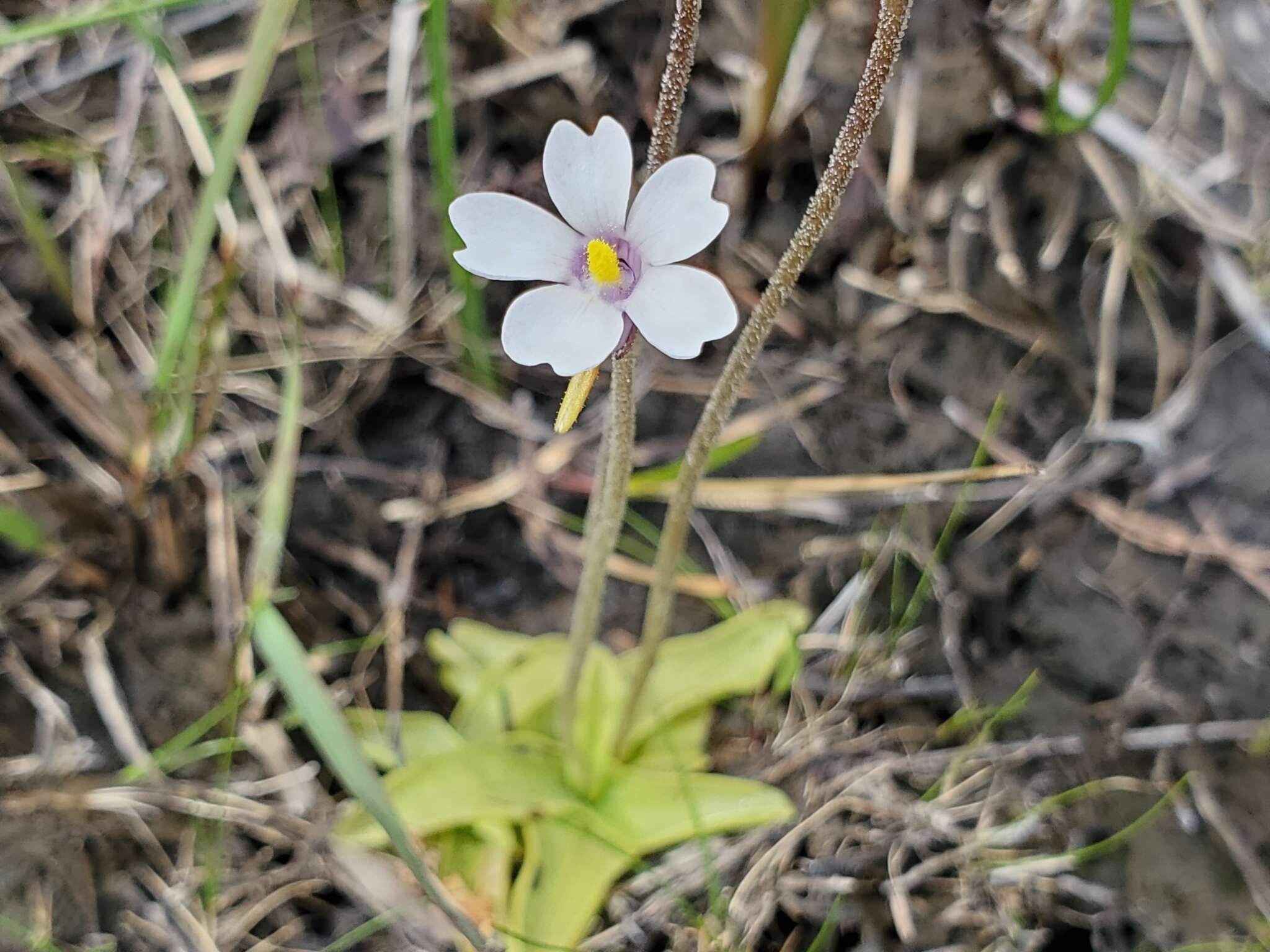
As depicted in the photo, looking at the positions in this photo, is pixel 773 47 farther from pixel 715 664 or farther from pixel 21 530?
pixel 21 530

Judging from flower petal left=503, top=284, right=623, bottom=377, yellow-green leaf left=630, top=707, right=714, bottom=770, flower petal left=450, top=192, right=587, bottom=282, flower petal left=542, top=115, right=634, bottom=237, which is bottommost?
yellow-green leaf left=630, top=707, right=714, bottom=770

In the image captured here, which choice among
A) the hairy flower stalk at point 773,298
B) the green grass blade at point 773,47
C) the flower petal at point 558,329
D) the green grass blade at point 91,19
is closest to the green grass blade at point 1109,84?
the green grass blade at point 773,47

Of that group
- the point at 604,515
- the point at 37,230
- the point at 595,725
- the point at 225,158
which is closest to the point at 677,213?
the point at 604,515

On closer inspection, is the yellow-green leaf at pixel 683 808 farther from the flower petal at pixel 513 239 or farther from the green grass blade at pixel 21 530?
the green grass blade at pixel 21 530

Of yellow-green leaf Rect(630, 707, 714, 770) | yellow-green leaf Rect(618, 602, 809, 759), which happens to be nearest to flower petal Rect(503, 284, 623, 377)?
yellow-green leaf Rect(618, 602, 809, 759)

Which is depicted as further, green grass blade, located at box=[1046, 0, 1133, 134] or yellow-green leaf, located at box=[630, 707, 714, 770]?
yellow-green leaf, located at box=[630, 707, 714, 770]

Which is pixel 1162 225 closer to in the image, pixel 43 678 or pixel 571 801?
pixel 571 801

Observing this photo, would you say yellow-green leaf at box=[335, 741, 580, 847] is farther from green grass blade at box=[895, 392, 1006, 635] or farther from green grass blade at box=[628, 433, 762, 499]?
green grass blade at box=[895, 392, 1006, 635]
